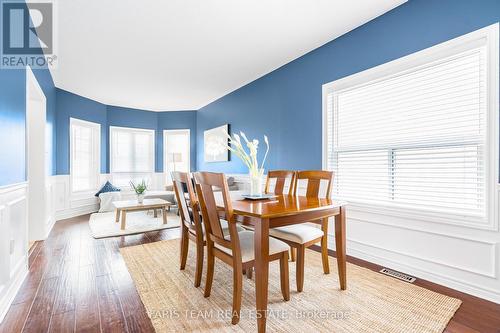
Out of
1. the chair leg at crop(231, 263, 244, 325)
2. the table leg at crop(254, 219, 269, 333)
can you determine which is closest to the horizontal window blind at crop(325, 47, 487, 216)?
the table leg at crop(254, 219, 269, 333)

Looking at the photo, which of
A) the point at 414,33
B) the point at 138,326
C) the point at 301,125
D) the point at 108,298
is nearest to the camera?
the point at 138,326

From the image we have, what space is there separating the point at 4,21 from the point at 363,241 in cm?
402

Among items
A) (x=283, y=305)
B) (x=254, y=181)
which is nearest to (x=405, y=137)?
(x=254, y=181)

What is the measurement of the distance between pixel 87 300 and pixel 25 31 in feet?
8.88

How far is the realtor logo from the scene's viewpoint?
82.1 inches

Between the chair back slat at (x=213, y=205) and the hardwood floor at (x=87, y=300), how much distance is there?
73 cm

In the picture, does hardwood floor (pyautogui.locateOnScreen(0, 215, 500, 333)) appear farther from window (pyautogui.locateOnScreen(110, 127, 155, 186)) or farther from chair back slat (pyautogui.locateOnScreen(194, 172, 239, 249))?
window (pyautogui.locateOnScreen(110, 127, 155, 186))

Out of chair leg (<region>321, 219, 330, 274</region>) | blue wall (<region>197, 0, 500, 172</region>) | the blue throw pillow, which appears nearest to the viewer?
blue wall (<region>197, 0, 500, 172</region>)

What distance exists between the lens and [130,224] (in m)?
4.35

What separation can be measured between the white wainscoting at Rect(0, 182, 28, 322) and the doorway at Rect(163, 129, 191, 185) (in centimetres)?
454

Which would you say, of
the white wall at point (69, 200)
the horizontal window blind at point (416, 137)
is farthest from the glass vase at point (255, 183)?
the white wall at point (69, 200)

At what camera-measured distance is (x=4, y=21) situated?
205cm

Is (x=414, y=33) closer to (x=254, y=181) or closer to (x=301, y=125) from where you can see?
(x=301, y=125)

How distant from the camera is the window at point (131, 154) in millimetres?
6453
